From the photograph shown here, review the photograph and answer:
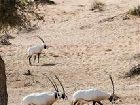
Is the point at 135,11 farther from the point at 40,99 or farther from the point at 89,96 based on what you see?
the point at 40,99

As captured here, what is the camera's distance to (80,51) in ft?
86.5

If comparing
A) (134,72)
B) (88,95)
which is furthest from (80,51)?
(88,95)

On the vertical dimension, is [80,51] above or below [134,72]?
below

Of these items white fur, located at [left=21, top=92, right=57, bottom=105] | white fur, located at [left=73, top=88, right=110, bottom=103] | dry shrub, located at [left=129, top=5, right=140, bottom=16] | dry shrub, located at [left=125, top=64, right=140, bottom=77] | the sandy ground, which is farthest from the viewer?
dry shrub, located at [left=129, top=5, right=140, bottom=16]

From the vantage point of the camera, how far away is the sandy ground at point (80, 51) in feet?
65.5

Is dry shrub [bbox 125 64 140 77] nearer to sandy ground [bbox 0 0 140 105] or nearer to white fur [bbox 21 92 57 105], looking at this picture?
sandy ground [bbox 0 0 140 105]

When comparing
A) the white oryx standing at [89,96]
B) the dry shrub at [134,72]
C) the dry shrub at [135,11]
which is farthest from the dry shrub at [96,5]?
the white oryx standing at [89,96]

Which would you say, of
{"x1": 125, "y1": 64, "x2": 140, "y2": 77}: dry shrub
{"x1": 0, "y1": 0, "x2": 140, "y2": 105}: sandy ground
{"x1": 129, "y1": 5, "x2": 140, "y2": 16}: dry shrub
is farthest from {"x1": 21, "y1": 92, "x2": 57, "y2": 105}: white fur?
{"x1": 129, "y1": 5, "x2": 140, "y2": 16}: dry shrub

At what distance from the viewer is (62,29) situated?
3089 cm

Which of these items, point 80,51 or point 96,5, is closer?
point 80,51

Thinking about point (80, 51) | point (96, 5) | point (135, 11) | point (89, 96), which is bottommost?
point (80, 51)

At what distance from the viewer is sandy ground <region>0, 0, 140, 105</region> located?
65.5 ft

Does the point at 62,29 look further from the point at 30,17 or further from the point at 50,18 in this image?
the point at 30,17

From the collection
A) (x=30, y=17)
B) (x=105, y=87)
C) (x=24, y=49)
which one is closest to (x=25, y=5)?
(x=30, y=17)
